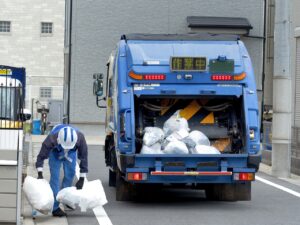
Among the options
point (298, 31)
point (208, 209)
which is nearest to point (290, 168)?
point (298, 31)

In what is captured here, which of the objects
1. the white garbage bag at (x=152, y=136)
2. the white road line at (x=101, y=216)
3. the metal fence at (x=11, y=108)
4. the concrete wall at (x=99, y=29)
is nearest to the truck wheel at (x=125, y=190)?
the white road line at (x=101, y=216)

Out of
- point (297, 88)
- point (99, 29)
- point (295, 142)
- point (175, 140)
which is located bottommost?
point (295, 142)

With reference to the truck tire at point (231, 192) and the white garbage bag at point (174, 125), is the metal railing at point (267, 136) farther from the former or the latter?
the white garbage bag at point (174, 125)

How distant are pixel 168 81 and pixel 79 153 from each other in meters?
2.52

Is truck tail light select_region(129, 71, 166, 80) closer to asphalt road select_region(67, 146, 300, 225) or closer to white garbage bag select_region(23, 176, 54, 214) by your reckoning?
asphalt road select_region(67, 146, 300, 225)

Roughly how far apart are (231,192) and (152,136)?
2.04 metres

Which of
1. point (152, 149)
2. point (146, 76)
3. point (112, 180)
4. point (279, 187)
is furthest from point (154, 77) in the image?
point (279, 187)

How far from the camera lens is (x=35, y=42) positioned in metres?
59.7

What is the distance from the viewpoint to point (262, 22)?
133ft

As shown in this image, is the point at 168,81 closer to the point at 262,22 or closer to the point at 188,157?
the point at 188,157

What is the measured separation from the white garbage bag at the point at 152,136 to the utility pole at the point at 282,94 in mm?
7503

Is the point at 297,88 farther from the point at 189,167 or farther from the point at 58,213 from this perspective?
the point at 58,213

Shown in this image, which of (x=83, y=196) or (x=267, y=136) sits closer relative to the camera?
(x=83, y=196)

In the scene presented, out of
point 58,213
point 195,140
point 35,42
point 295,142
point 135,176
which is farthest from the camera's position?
point 35,42
